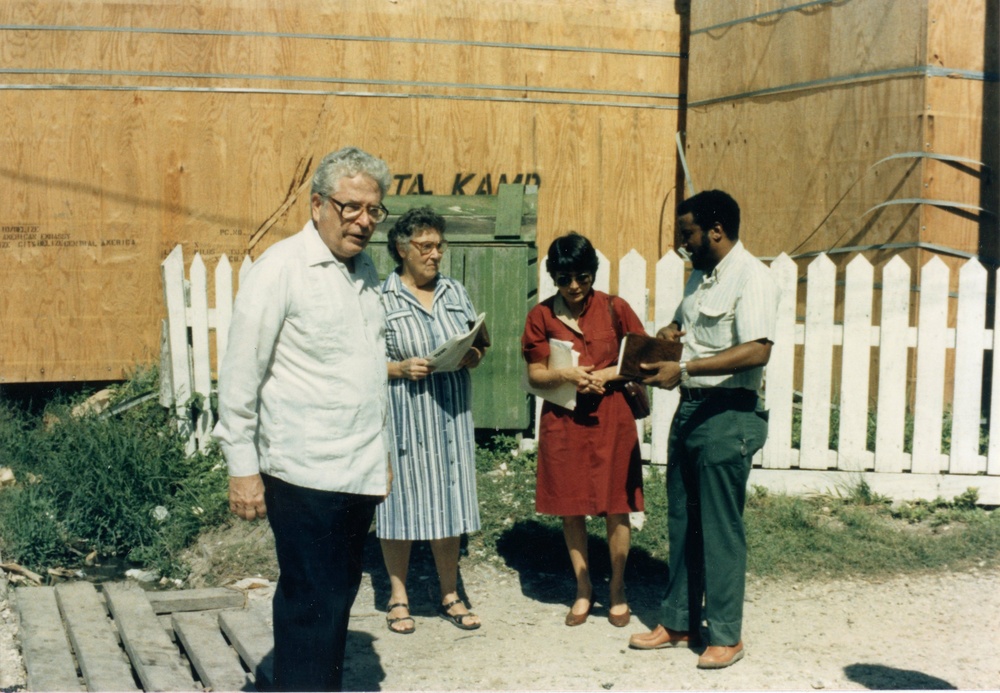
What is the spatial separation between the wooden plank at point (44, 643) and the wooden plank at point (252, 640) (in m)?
0.61

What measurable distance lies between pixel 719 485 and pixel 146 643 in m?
2.40

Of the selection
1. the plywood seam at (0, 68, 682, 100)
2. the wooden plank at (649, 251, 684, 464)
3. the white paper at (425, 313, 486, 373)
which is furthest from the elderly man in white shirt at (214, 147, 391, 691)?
the plywood seam at (0, 68, 682, 100)

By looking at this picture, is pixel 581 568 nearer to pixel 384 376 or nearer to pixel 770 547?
pixel 770 547

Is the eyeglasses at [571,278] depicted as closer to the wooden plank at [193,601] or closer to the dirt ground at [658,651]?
the dirt ground at [658,651]

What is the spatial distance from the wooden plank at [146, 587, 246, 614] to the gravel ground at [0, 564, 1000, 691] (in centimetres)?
11

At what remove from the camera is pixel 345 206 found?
10.5ft

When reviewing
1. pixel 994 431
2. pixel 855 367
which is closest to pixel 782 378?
pixel 855 367

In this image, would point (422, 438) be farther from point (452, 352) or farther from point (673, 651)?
point (673, 651)

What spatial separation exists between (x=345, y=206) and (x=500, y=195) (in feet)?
11.1

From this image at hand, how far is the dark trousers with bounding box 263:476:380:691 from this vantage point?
322 centimetres

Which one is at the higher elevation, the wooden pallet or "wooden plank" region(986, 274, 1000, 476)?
"wooden plank" region(986, 274, 1000, 476)

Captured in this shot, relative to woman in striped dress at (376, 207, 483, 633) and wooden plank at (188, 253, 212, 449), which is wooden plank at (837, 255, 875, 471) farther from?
wooden plank at (188, 253, 212, 449)

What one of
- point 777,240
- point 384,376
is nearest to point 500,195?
point 777,240

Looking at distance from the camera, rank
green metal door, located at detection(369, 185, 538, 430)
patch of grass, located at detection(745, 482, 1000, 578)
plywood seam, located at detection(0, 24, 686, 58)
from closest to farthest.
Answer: patch of grass, located at detection(745, 482, 1000, 578)
green metal door, located at detection(369, 185, 538, 430)
plywood seam, located at detection(0, 24, 686, 58)
